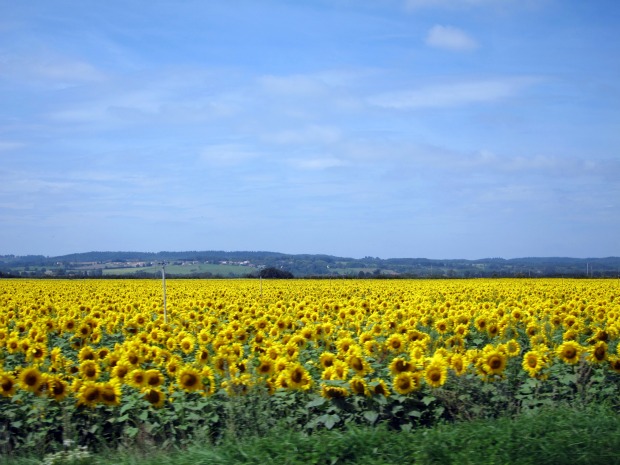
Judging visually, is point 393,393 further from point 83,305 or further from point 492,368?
point 83,305

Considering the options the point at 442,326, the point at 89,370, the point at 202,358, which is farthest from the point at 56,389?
the point at 442,326

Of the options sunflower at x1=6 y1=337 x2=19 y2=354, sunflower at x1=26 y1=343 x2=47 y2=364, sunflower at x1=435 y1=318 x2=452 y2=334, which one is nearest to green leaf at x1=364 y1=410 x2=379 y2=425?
sunflower at x1=26 y1=343 x2=47 y2=364

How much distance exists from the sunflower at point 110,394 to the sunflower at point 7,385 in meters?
1.04

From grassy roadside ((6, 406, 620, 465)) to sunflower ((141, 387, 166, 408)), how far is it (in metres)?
0.96

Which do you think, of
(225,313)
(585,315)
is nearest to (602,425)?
(585,315)

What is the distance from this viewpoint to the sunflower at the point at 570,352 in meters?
9.23

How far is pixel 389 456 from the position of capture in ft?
20.6

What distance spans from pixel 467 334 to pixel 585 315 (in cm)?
411

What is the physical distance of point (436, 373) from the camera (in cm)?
826

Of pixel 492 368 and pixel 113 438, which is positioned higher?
pixel 492 368

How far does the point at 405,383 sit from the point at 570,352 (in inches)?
102

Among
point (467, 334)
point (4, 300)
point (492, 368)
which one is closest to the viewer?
point (492, 368)

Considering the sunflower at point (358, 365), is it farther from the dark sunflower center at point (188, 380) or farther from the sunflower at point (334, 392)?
the dark sunflower center at point (188, 380)

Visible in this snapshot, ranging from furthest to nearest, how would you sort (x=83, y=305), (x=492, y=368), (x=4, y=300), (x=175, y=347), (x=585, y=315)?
(x=4, y=300) → (x=83, y=305) → (x=585, y=315) → (x=175, y=347) → (x=492, y=368)
